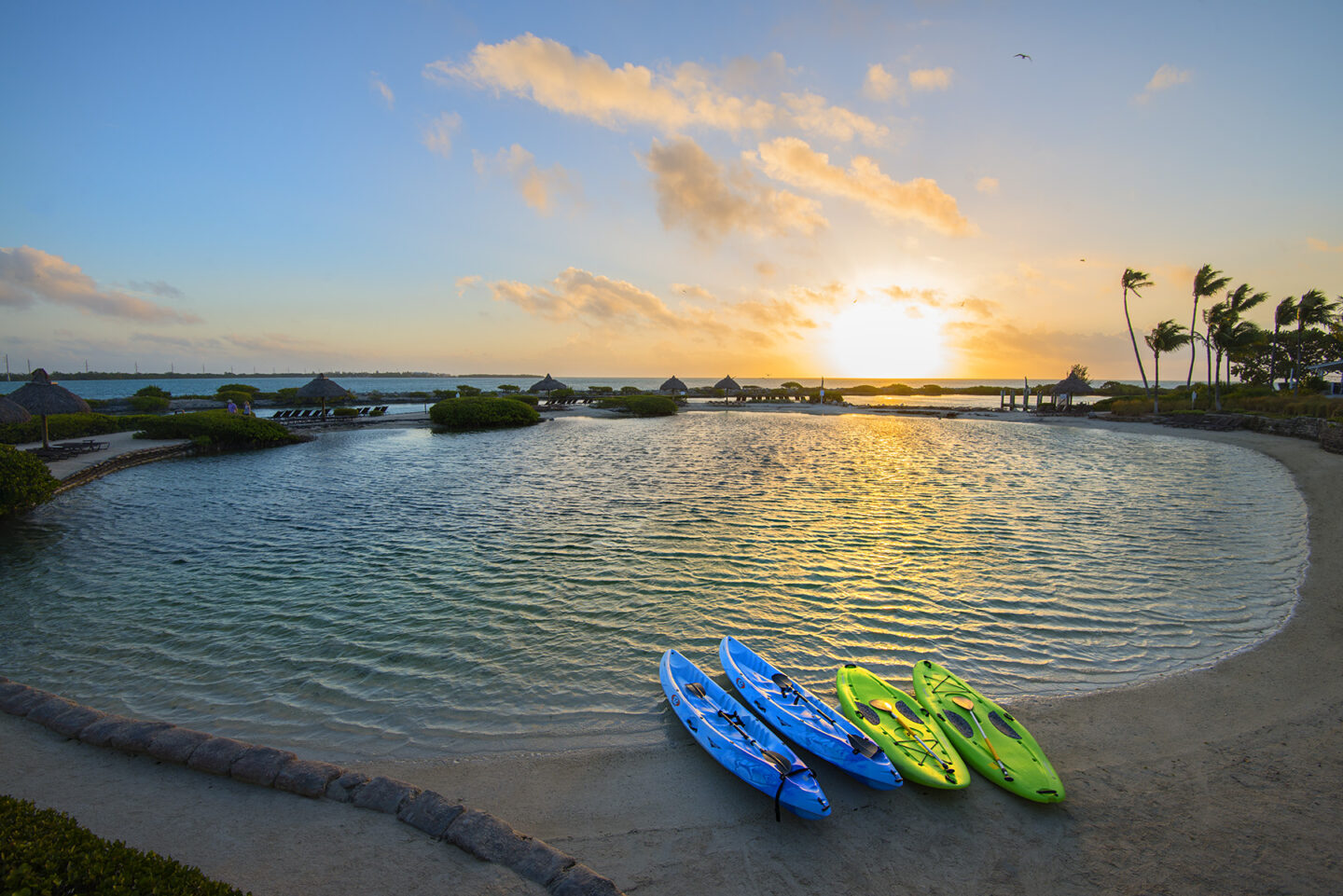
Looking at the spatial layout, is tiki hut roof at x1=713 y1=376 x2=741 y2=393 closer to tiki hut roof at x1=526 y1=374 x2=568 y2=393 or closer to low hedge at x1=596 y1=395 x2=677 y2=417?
low hedge at x1=596 y1=395 x2=677 y2=417

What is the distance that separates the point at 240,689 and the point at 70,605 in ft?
17.4

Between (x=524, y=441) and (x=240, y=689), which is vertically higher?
(x=524, y=441)

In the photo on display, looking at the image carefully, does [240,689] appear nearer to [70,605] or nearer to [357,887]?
[357,887]

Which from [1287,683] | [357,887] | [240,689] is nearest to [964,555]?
[1287,683]

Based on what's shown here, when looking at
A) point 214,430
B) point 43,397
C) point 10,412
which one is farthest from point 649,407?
point 10,412

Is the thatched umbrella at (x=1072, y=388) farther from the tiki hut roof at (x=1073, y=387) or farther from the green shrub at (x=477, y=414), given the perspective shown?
the green shrub at (x=477, y=414)

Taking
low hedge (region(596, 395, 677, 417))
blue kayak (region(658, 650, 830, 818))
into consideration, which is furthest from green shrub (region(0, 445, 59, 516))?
low hedge (region(596, 395, 677, 417))

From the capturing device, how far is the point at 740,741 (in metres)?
5.16

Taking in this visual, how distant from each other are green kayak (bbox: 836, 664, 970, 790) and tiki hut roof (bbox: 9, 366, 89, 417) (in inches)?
1059

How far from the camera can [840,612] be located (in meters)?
8.97

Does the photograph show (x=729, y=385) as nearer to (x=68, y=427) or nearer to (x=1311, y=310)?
(x=1311, y=310)

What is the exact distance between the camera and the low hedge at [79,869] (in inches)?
117

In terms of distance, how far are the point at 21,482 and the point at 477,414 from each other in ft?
83.5

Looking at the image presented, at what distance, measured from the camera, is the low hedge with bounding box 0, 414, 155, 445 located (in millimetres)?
22922
